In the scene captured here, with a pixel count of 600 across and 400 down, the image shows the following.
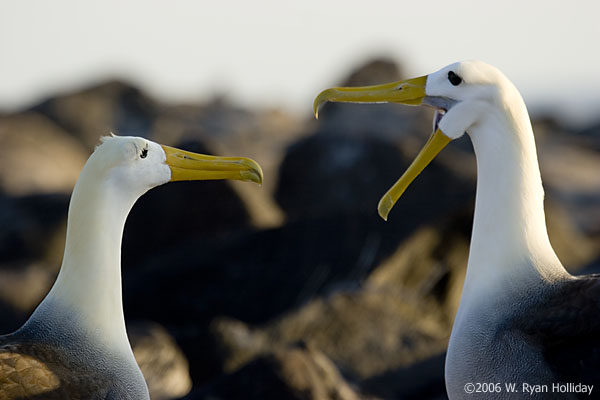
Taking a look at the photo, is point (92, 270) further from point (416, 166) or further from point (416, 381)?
point (416, 381)

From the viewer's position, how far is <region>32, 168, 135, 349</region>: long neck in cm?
530

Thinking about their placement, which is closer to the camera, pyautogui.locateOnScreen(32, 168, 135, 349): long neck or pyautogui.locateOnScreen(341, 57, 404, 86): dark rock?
pyautogui.locateOnScreen(32, 168, 135, 349): long neck

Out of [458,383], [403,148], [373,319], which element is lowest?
[403,148]

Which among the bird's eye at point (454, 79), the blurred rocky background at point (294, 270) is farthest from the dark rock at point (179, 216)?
the bird's eye at point (454, 79)

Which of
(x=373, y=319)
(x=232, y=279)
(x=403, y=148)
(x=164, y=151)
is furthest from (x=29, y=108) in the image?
(x=164, y=151)

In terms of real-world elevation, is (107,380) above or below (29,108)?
above

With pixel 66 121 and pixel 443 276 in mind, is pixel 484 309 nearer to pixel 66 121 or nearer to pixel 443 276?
pixel 443 276

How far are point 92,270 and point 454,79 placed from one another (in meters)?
2.04

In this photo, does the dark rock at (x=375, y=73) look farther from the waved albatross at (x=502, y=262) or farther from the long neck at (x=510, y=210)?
the long neck at (x=510, y=210)

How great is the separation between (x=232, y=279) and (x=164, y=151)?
15.3 ft

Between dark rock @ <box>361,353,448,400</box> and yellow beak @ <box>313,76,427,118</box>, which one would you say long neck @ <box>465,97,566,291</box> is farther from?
dark rock @ <box>361,353,448,400</box>

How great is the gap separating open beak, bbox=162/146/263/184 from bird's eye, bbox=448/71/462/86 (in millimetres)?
1113

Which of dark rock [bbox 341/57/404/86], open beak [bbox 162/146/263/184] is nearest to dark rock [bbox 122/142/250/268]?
open beak [bbox 162/146/263/184]

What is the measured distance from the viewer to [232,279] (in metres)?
10.3
